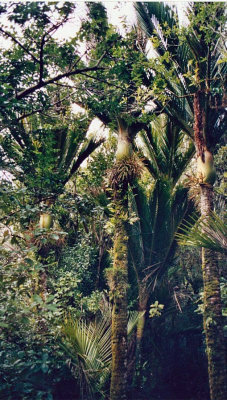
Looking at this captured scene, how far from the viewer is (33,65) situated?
10.4 feet

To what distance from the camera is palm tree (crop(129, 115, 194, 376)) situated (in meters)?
7.08

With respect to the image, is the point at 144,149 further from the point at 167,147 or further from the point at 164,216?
the point at 164,216

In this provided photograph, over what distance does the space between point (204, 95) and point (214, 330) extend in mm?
3462

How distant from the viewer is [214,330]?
4.57 meters

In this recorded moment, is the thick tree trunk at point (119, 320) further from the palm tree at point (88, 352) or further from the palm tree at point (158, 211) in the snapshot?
the palm tree at point (158, 211)

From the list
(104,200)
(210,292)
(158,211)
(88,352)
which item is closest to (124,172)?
(104,200)

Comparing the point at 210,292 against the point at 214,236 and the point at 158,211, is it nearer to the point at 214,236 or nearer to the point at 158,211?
the point at 214,236

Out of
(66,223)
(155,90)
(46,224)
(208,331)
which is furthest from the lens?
(66,223)

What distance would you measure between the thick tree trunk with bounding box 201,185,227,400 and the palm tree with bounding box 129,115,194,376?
208 centimetres

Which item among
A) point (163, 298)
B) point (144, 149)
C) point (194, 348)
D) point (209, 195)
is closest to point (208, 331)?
point (209, 195)

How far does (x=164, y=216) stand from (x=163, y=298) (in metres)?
1.82

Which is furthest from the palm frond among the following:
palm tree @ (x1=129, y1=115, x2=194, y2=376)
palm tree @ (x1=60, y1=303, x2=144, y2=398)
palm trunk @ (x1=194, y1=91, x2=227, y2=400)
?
palm tree @ (x1=129, y1=115, x2=194, y2=376)

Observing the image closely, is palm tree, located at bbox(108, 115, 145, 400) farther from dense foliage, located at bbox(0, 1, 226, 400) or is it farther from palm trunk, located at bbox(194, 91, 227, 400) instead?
palm trunk, located at bbox(194, 91, 227, 400)

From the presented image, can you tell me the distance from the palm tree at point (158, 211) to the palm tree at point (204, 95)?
49.7 inches
